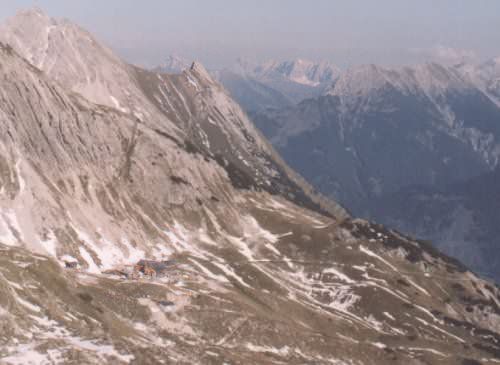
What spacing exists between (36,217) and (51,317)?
73.5m

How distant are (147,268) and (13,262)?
51088 mm

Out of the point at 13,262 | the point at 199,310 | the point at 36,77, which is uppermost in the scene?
the point at 36,77

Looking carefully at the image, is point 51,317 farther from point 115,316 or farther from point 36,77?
point 36,77

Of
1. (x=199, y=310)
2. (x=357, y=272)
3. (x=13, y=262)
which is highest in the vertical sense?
(x=13, y=262)

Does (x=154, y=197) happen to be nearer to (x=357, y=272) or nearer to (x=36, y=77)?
(x=36, y=77)

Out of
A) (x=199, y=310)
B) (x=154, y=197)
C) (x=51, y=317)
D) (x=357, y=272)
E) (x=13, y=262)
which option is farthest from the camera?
(x=154, y=197)

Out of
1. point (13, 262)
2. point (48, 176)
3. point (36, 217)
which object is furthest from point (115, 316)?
point (48, 176)

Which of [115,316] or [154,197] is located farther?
[154,197]

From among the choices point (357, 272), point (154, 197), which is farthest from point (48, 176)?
point (357, 272)

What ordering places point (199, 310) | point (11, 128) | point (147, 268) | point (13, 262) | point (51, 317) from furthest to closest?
point (11, 128) < point (147, 268) < point (199, 310) < point (13, 262) < point (51, 317)

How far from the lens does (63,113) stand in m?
186

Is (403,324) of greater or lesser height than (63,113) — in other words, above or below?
below

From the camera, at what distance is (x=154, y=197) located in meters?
198

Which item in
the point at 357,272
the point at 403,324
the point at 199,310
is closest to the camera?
the point at 199,310
